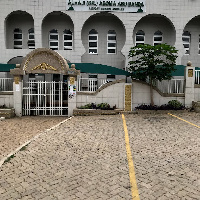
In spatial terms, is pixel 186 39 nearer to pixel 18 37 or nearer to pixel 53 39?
pixel 53 39

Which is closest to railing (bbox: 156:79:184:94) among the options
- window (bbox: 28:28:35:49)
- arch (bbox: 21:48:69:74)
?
arch (bbox: 21:48:69:74)

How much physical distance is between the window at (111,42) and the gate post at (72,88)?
27.1ft

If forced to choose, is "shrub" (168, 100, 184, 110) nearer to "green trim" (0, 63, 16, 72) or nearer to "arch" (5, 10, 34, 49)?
"green trim" (0, 63, 16, 72)

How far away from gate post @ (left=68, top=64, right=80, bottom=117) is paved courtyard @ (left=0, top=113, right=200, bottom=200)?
467 centimetres

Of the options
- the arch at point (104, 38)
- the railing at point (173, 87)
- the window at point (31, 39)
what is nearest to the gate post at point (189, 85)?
the railing at point (173, 87)

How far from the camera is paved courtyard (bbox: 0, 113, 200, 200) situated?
3.81 m

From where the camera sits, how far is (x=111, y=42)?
1962 centimetres

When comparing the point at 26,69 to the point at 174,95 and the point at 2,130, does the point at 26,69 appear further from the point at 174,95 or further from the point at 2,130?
the point at 174,95

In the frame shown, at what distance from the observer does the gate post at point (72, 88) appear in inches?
482

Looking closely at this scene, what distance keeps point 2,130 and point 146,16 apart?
52.0 feet

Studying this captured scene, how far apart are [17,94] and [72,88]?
328 cm

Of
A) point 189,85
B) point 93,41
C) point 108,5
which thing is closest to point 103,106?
point 189,85

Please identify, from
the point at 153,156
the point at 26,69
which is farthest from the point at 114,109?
the point at 153,156

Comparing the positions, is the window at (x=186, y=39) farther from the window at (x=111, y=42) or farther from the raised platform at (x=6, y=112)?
the raised platform at (x=6, y=112)
